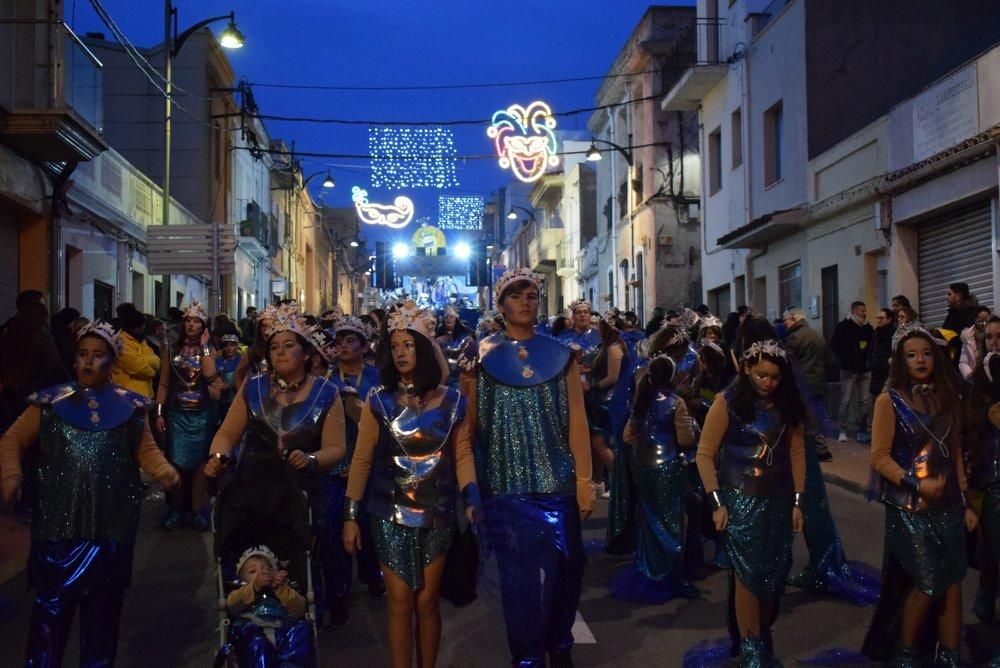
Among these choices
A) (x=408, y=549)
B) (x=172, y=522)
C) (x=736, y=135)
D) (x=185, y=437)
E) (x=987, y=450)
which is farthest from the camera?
(x=736, y=135)

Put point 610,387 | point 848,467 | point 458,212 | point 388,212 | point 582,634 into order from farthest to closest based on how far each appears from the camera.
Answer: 1. point 458,212
2. point 388,212
3. point 848,467
4. point 610,387
5. point 582,634

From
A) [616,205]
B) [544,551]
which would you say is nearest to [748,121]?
[616,205]

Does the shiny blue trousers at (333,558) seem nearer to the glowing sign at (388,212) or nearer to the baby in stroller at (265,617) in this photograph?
the baby in stroller at (265,617)

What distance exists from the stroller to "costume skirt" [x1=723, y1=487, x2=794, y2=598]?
199cm

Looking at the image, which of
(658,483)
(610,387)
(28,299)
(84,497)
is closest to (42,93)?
(28,299)

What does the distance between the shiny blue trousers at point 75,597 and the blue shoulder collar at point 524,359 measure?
1880mm

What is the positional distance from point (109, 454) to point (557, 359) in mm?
2083

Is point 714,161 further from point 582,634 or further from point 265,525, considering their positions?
point 265,525

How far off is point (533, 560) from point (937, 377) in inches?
83.1

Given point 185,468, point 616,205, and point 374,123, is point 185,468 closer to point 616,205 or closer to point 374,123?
point 374,123

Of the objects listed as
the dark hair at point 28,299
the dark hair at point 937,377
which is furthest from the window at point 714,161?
the dark hair at point 937,377

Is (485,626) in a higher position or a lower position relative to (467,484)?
lower

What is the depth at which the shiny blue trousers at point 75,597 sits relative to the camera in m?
4.98

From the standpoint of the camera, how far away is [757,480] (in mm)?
5445
